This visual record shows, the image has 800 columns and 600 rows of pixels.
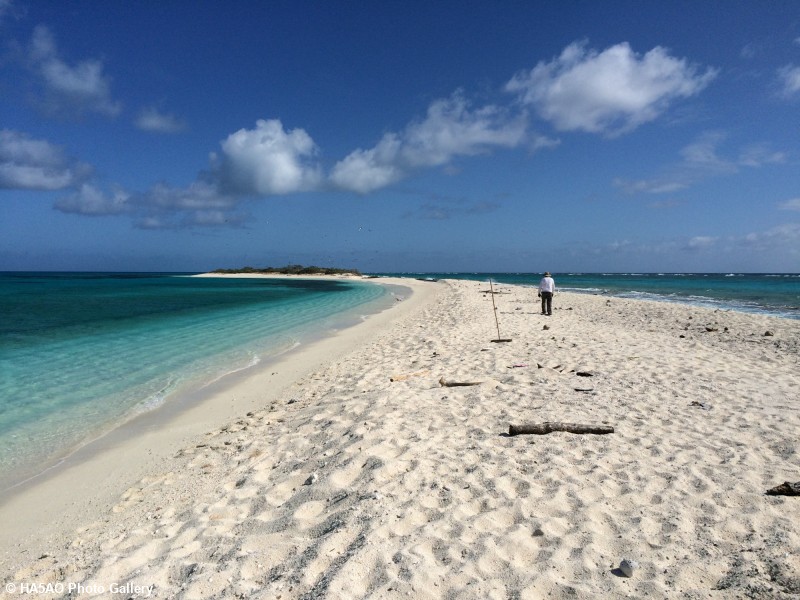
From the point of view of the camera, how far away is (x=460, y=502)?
405cm

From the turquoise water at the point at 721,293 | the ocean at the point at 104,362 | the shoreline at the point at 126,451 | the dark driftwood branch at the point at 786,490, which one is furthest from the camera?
the turquoise water at the point at 721,293

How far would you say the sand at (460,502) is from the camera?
3.12 m

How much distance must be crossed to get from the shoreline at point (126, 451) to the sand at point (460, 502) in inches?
3.8

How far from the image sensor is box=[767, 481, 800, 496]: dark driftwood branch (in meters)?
3.94

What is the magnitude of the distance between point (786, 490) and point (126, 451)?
807 cm

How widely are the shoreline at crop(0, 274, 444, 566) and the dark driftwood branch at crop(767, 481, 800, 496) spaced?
22.9 ft

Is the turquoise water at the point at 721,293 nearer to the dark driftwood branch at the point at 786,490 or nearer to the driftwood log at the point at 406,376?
the driftwood log at the point at 406,376

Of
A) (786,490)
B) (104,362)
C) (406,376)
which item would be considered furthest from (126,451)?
(786,490)

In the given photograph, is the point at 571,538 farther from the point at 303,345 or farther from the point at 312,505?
the point at 303,345

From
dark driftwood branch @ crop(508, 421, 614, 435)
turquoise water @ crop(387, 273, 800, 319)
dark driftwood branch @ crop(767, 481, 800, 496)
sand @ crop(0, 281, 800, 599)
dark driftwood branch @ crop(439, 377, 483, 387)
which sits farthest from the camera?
turquoise water @ crop(387, 273, 800, 319)

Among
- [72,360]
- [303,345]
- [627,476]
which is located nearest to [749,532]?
[627,476]

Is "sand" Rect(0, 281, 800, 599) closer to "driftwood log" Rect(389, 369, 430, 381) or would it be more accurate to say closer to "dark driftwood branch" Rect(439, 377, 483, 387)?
"dark driftwood branch" Rect(439, 377, 483, 387)

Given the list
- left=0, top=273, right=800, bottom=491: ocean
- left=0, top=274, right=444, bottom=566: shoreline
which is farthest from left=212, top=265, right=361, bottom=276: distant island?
left=0, top=274, right=444, bottom=566: shoreline

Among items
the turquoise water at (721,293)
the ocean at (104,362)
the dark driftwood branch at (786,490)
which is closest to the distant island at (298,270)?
the turquoise water at (721,293)
